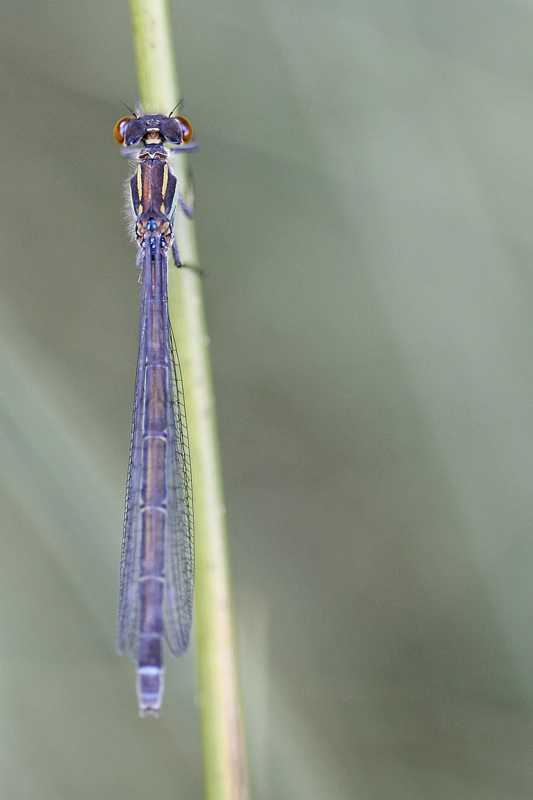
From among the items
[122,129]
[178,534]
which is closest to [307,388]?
[178,534]

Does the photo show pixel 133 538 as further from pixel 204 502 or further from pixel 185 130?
pixel 185 130

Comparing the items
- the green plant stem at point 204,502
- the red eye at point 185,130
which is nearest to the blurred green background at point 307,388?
the red eye at point 185,130

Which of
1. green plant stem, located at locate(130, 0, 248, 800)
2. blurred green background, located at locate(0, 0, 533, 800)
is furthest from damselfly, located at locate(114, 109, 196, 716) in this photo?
blurred green background, located at locate(0, 0, 533, 800)

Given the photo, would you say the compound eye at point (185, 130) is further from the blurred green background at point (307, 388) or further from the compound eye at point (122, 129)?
the blurred green background at point (307, 388)

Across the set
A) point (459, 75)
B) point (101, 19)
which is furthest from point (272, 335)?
point (101, 19)

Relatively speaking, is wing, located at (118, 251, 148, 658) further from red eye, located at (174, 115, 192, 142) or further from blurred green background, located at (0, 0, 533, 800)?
red eye, located at (174, 115, 192, 142)

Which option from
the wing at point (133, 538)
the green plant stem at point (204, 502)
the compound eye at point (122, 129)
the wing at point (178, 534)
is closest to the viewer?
the green plant stem at point (204, 502)

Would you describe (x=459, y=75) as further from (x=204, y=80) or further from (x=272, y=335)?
(x=272, y=335)
